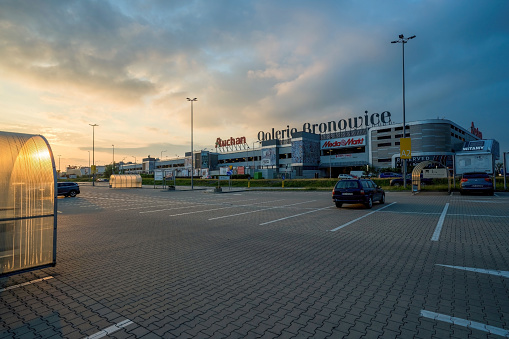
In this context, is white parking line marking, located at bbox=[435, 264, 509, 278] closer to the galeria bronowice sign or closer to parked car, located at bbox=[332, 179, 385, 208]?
parked car, located at bbox=[332, 179, 385, 208]

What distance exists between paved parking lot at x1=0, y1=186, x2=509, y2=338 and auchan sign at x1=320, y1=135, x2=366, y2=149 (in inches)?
2927

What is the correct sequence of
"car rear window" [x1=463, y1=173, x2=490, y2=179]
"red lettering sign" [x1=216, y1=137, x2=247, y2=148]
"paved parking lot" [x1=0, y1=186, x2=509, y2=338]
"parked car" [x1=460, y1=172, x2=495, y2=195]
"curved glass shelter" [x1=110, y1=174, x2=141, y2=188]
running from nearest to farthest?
"paved parking lot" [x1=0, y1=186, x2=509, y2=338], "parked car" [x1=460, y1=172, x2=495, y2=195], "car rear window" [x1=463, y1=173, x2=490, y2=179], "curved glass shelter" [x1=110, y1=174, x2=141, y2=188], "red lettering sign" [x1=216, y1=137, x2=247, y2=148]

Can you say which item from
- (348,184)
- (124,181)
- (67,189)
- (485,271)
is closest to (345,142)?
(124,181)

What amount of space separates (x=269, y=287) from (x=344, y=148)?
81484mm

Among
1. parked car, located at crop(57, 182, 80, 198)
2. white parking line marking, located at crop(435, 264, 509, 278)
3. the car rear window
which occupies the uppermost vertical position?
the car rear window

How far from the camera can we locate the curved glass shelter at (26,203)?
5.08 metres

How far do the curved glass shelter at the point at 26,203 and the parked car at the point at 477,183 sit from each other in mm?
24794

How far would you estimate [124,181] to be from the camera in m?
47.6

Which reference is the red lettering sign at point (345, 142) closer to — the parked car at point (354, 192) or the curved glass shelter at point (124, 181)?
the curved glass shelter at point (124, 181)

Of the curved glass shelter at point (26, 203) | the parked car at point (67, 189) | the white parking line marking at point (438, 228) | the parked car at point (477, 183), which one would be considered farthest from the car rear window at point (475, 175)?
the parked car at point (67, 189)

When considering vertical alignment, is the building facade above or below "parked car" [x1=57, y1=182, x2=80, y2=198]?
above

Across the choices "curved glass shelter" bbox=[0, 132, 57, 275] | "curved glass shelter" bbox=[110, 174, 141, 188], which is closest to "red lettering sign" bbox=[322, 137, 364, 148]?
"curved glass shelter" bbox=[110, 174, 141, 188]

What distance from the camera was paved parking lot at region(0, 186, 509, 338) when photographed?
3.33 m

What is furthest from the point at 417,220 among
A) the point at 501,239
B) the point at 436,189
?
the point at 436,189
